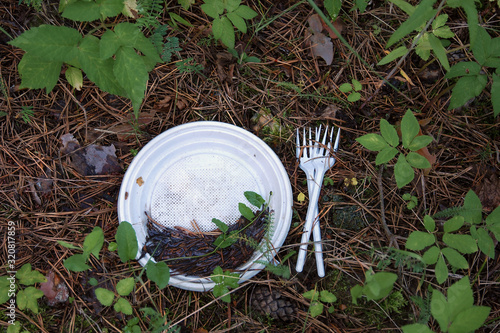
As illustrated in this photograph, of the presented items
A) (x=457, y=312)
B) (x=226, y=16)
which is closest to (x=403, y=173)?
(x=457, y=312)

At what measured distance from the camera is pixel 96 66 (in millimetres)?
1560

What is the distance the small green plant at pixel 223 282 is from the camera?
1.68 meters

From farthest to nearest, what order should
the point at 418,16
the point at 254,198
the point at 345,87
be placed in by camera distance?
1. the point at 345,87
2. the point at 254,198
3. the point at 418,16

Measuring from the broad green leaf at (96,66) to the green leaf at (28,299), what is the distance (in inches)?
46.9

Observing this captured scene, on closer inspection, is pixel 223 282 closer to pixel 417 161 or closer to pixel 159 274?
pixel 159 274

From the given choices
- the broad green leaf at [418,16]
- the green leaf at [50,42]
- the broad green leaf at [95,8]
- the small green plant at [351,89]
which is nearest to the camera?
the broad green leaf at [418,16]

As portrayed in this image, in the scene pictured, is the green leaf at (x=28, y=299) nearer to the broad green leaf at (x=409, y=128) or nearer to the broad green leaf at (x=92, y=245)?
the broad green leaf at (x=92, y=245)

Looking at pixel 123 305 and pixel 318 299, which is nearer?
pixel 123 305

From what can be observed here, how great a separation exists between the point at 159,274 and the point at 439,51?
1798 millimetres

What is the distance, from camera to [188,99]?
2.09m

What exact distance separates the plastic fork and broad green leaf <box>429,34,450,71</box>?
2.11 feet

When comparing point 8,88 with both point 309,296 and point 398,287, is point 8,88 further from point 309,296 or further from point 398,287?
point 398,287

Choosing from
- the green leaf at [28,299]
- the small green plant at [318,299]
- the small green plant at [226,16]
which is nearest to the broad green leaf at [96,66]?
the small green plant at [226,16]

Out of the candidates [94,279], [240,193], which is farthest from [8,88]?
[240,193]
